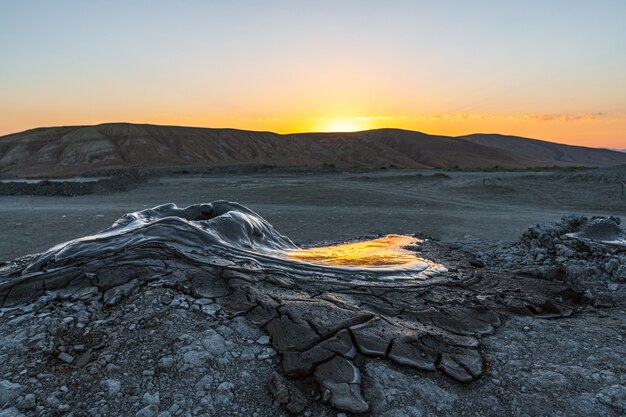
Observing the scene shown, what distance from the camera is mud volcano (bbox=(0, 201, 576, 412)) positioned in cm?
284

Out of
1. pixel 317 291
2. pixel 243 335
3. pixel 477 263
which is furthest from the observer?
pixel 477 263

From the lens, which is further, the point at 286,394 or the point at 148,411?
the point at 286,394

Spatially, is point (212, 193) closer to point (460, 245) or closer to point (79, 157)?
point (460, 245)

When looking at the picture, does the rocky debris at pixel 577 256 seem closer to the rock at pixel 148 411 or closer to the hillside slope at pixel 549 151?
the rock at pixel 148 411

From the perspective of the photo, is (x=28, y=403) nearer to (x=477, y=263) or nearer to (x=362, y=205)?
(x=477, y=263)

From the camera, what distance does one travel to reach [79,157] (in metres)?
55.8

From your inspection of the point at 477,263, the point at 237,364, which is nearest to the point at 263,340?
the point at 237,364

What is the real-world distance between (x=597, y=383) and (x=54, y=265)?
14.6 ft

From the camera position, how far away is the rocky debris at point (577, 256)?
4.59 meters

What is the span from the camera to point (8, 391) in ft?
8.11

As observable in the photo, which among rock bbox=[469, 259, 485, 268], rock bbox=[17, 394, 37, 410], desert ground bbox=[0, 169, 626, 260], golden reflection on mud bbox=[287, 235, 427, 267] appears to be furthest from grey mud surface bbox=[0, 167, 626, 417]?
desert ground bbox=[0, 169, 626, 260]

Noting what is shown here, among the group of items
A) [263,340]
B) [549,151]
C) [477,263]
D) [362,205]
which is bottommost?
[362,205]

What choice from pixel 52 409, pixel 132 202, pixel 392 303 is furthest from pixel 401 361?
pixel 132 202

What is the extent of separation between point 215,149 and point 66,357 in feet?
219
